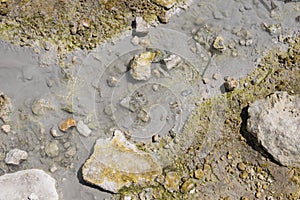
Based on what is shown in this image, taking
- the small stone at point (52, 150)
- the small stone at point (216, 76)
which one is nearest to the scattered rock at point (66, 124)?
the small stone at point (52, 150)

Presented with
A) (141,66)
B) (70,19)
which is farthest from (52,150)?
(70,19)

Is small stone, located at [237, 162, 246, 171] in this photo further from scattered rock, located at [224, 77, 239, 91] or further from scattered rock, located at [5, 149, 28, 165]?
scattered rock, located at [5, 149, 28, 165]

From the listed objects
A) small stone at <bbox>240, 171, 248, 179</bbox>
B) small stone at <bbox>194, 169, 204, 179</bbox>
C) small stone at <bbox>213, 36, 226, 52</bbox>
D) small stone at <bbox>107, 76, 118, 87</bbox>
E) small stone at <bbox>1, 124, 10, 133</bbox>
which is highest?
small stone at <bbox>213, 36, 226, 52</bbox>

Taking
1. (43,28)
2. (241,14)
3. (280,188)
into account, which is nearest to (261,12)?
(241,14)

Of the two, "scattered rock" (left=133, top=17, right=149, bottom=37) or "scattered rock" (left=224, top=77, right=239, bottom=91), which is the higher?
"scattered rock" (left=133, top=17, right=149, bottom=37)

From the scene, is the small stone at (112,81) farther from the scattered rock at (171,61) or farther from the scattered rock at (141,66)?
the scattered rock at (171,61)

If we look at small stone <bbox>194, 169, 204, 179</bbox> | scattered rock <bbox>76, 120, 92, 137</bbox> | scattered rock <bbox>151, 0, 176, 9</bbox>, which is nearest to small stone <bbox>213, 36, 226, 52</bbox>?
scattered rock <bbox>151, 0, 176, 9</bbox>

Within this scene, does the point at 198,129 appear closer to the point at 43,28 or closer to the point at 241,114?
the point at 241,114
